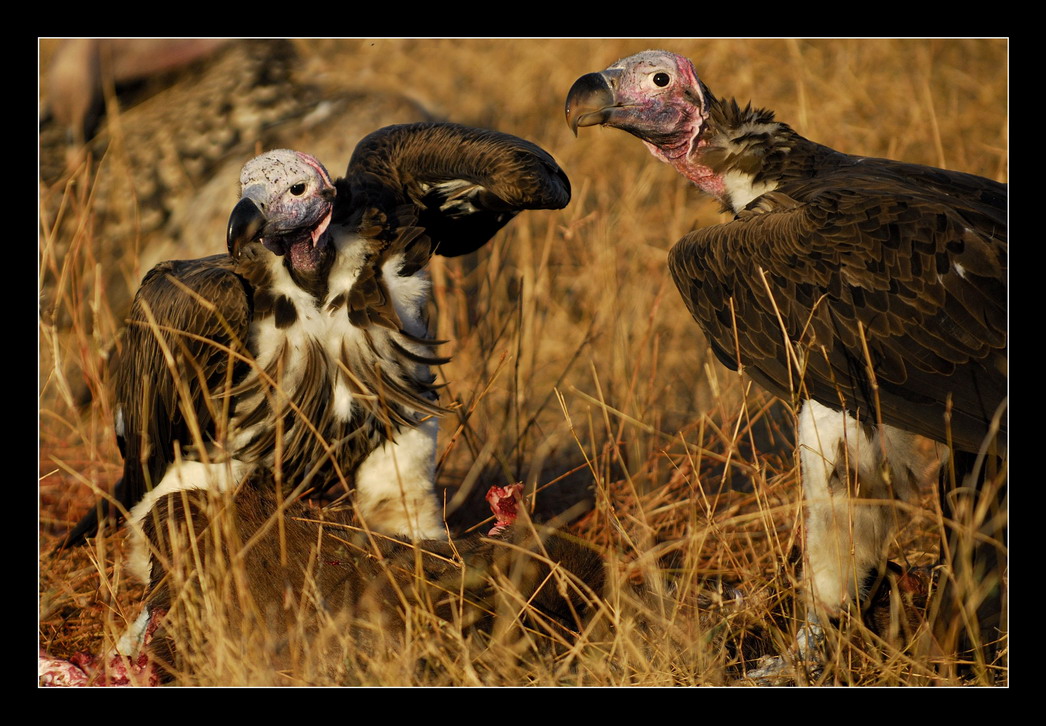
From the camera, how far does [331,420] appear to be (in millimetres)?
3418

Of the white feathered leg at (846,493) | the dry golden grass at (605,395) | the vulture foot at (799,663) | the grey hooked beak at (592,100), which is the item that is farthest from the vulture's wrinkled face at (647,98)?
the vulture foot at (799,663)

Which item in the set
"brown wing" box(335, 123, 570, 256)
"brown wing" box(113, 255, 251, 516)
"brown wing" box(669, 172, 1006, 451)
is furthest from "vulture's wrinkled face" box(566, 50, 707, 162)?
"brown wing" box(113, 255, 251, 516)

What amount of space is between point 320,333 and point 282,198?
1.45 feet

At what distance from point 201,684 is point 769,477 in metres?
2.42

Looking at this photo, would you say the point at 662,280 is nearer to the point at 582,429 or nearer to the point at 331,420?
the point at 582,429

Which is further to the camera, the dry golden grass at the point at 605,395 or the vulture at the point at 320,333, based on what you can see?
the vulture at the point at 320,333

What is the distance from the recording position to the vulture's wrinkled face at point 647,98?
350 cm

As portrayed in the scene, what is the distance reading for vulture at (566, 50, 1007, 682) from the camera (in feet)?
9.95

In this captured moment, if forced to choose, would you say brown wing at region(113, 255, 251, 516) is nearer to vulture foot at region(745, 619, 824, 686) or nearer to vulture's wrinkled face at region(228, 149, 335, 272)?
vulture's wrinkled face at region(228, 149, 335, 272)

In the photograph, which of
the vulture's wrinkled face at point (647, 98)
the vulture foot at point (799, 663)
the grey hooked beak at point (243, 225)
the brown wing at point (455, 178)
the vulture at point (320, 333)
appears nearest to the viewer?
the grey hooked beak at point (243, 225)

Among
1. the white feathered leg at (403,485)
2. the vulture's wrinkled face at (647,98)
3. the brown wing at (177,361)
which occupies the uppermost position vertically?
the vulture's wrinkled face at (647,98)

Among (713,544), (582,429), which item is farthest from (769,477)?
(582,429)

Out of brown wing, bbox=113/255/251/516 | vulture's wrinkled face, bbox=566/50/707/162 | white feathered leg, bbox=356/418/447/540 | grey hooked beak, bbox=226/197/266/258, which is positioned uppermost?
vulture's wrinkled face, bbox=566/50/707/162

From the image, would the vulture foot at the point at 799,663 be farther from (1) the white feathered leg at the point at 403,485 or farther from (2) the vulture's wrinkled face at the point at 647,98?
(2) the vulture's wrinkled face at the point at 647,98
